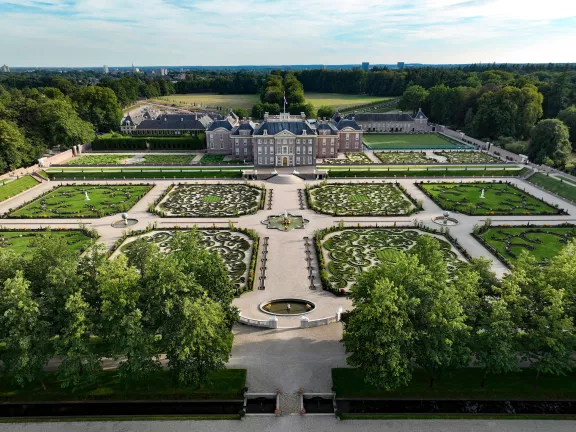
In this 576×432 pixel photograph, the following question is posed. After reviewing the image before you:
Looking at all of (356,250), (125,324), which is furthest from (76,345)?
(356,250)

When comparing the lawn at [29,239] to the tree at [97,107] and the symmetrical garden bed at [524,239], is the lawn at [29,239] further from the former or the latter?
the tree at [97,107]

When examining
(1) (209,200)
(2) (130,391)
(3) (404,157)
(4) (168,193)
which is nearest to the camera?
(2) (130,391)

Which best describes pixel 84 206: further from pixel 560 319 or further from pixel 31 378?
pixel 560 319

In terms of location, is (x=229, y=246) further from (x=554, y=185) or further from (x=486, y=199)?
(x=554, y=185)

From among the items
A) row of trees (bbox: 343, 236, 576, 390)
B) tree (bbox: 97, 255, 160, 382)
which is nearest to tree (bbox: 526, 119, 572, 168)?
→ row of trees (bbox: 343, 236, 576, 390)

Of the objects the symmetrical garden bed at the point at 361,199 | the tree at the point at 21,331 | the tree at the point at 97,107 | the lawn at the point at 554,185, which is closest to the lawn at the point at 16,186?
the tree at the point at 97,107

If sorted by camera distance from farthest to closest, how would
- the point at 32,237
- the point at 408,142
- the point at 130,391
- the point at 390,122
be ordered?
the point at 390,122
the point at 408,142
the point at 32,237
the point at 130,391
